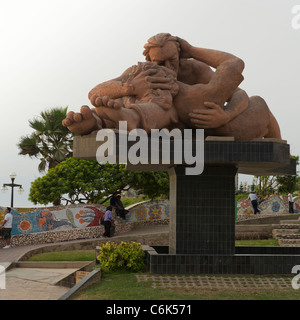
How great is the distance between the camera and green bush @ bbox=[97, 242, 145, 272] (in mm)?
8992

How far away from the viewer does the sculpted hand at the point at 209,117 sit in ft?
29.4

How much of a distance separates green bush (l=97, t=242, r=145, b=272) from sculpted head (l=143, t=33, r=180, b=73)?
4.03m

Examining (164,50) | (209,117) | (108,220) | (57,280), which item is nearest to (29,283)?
Answer: (57,280)

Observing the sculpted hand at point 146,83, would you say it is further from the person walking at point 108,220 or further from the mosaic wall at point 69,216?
the mosaic wall at point 69,216

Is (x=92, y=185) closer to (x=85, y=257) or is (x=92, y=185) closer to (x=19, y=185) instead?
(x=19, y=185)

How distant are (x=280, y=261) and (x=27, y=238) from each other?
11392 mm

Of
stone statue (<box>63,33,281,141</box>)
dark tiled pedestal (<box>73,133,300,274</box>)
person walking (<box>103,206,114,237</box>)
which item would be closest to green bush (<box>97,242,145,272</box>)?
dark tiled pedestal (<box>73,133,300,274</box>)

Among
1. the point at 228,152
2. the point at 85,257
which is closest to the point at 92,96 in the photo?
the point at 228,152

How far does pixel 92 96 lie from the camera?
28.8ft

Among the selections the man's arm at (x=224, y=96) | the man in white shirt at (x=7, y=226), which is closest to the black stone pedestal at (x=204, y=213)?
the man's arm at (x=224, y=96)

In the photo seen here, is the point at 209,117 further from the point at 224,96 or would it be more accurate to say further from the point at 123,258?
the point at 123,258

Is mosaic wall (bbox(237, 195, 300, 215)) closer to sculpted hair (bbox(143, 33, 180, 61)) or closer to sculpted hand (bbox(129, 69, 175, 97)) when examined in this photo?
sculpted hair (bbox(143, 33, 180, 61))

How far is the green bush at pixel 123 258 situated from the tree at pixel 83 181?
11688 millimetres

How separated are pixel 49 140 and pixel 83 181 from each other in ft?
14.7
